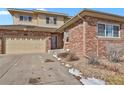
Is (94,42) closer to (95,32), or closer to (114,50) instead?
(95,32)

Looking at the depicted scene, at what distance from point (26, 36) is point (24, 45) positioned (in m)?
1.12

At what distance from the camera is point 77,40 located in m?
13.1

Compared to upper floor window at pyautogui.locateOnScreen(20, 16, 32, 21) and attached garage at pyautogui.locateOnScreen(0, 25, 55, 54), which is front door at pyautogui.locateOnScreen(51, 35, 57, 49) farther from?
upper floor window at pyautogui.locateOnScreen(20, 16, 32, 21)

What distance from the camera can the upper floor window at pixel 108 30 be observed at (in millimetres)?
12336

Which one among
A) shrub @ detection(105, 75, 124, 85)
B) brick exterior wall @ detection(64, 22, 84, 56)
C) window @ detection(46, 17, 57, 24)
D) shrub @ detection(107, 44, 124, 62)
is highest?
window @ detection(46, 17, 57, 24)

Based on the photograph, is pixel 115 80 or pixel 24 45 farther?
pixel 24 45

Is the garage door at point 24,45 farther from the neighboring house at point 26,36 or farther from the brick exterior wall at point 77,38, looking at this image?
the brick exterior wall at point 77,38

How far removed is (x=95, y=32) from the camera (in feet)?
38.9

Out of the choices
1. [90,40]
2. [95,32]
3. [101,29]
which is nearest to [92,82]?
[90,40]

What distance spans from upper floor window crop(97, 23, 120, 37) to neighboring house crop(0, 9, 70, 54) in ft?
28.6

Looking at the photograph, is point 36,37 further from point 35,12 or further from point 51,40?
point 35,12

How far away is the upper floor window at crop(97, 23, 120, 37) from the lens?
1234 centimetres

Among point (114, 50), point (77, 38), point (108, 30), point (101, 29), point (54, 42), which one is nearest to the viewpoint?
point (114, 50)

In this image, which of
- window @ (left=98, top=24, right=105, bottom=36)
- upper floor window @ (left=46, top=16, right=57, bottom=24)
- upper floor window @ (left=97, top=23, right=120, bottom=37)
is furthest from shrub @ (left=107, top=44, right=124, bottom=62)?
upper floor window @ (left=46, top=16, right=57, bottom=24)
